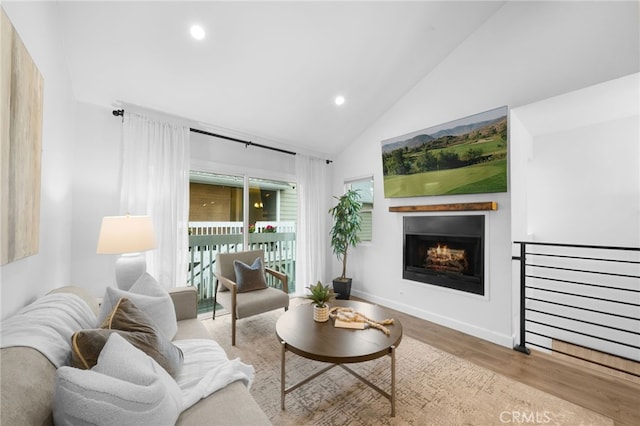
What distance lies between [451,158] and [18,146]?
3.51 m

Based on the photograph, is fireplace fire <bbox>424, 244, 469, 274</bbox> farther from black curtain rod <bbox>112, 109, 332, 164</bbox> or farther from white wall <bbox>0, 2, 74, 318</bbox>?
white wall <bbox>0, 2, 74, 318</bbox>

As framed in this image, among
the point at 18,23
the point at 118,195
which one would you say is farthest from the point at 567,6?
the point at 118,195

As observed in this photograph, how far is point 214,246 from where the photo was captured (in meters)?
3.59

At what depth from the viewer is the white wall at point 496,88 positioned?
86.4 inches

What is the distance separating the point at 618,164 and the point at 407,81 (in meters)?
2.62

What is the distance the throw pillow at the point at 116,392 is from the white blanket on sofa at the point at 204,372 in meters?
0.14

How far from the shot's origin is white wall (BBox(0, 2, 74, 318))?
1261mm

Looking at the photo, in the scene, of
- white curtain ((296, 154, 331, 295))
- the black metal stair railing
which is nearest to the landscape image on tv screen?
the black metal stair railing

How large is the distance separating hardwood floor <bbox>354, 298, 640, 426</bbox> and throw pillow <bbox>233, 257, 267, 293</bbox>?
5.85 feet

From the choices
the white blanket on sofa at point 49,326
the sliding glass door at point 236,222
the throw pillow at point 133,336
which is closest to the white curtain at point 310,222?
the sliding glass door at point 236,222

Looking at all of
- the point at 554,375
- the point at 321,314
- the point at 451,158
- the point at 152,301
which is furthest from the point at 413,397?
the point at 451,158

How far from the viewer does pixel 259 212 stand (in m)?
3.97

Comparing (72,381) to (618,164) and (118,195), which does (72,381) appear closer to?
(118,195)

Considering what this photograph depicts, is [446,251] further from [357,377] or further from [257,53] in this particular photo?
[257,53]
